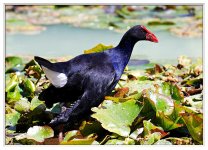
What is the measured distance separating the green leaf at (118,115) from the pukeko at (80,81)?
0.39 ft

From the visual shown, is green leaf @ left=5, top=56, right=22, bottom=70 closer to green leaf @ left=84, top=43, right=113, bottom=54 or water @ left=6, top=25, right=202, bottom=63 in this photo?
water @ left=6, top=25, right=202, bottom=63

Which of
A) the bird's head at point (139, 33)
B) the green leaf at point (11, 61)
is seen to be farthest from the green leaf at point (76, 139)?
the green leaf at point (11, 61)

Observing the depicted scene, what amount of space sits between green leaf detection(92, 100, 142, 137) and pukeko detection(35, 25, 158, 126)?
118 millimetres

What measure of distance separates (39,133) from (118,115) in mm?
456

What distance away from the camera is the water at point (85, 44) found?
4984 millimetres

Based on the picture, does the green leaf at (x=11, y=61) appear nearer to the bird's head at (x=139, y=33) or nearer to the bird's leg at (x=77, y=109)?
the bird's head at (x=139, y=33)

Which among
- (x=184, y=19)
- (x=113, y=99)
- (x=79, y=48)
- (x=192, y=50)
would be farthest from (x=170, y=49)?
(x=113, y=99)

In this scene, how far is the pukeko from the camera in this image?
3.31m

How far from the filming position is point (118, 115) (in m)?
3.25

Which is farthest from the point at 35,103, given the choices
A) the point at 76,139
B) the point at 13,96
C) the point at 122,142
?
the point at 122,142

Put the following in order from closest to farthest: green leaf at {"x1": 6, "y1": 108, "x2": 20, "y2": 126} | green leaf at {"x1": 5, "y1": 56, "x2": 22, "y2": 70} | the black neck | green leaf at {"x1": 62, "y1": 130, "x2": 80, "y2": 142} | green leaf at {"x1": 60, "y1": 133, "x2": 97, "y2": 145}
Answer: green leaf at {"x1": 60, "y1": 133, "x2": 97, "y2": 145}, green leaf at {"x1": 62, "y1": 130, "x2": 80, "y2": 142}, green leaf at {"x1": 6, "y1": 108, "x2": 20, "y2": 126}, the black neck, green leaf at {"x1": 5, "y1": 56, "x2": 22, "y2": 70}

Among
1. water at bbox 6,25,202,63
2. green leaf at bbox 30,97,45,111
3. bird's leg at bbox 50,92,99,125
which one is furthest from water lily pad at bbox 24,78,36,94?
water at bbox 6,25,202,63

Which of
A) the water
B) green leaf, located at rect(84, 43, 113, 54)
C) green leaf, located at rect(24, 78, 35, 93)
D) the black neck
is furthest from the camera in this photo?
the water

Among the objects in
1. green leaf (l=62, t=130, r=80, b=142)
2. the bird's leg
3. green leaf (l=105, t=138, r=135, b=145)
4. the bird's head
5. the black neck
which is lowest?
green leaf (l=105, t=138, r=135, b=145)
